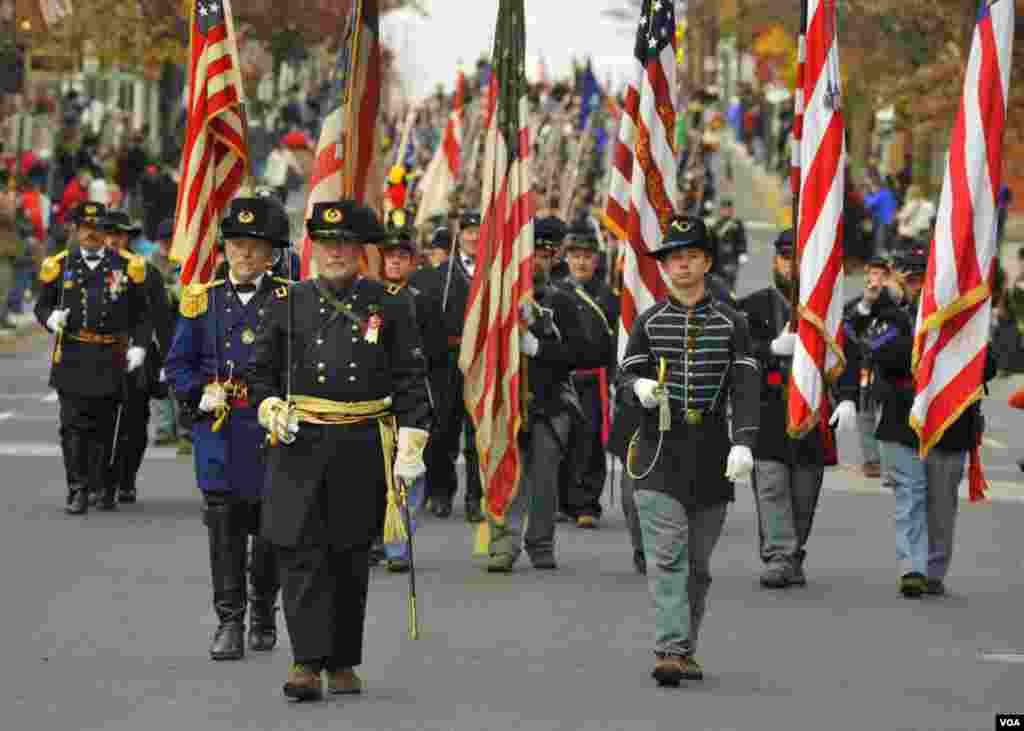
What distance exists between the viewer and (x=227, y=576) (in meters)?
12.4

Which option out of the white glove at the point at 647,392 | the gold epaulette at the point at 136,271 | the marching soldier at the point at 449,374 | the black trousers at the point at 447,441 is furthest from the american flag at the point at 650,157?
the white glove at the point at 647,392

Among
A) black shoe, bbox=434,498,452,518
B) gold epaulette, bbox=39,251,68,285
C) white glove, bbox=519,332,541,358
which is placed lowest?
black shoe, bbox=434,498,452,518

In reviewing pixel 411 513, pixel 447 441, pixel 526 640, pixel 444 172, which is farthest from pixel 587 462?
pixel 444 172

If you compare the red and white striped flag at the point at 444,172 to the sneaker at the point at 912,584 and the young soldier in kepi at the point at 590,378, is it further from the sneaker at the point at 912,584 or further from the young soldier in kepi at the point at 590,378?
the sneaker at the point at 912,584

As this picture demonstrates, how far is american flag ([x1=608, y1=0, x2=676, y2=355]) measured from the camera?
16.5m

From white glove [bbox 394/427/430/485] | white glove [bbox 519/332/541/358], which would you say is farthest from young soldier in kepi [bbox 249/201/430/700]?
white glove [bbox 519/332/541/358]

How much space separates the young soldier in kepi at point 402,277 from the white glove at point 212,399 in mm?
3152

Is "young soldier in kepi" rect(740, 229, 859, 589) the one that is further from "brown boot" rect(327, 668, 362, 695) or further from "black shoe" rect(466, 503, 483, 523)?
"brown boot" rect(327, 668, 362, 695)

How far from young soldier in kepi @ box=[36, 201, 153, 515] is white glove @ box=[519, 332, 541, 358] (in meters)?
3.14

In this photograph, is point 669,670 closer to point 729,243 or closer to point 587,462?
point 587,462

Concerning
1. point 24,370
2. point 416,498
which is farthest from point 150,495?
point 24,370

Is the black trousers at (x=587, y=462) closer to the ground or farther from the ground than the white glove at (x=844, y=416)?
closer to the ground

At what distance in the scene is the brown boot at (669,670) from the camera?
38.6 feet

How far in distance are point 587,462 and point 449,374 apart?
109 centimetres
